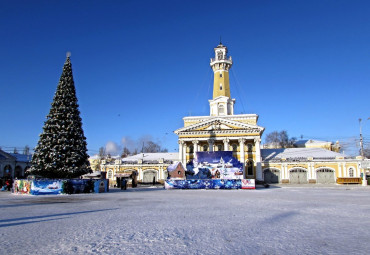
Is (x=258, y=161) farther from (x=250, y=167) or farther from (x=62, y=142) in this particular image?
(x=62, y=142)

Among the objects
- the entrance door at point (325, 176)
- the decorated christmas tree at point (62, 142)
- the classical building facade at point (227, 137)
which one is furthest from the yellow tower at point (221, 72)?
the decorated christmas tree at point (62, 142)

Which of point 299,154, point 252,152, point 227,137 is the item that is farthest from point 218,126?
point 299,154

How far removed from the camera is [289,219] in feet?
34.4

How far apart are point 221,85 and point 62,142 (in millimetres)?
36597

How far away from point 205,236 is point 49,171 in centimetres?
2346

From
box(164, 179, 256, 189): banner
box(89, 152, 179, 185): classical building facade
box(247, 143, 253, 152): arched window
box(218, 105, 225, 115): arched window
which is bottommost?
box(164, 179, 256, 189): banner

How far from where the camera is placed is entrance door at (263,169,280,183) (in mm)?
49031

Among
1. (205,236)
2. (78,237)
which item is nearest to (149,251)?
(205,236)

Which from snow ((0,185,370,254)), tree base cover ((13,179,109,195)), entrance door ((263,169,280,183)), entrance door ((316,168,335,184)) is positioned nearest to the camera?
snow ((0,185,370,254))

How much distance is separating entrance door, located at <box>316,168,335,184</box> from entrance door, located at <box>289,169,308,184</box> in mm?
2010

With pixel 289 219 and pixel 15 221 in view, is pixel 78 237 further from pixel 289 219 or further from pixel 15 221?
pixel 289 219

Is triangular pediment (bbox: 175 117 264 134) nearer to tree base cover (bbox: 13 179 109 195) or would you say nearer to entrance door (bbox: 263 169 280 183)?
entrance door (bbox: 263 169 280 183)

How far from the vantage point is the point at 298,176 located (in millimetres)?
48094

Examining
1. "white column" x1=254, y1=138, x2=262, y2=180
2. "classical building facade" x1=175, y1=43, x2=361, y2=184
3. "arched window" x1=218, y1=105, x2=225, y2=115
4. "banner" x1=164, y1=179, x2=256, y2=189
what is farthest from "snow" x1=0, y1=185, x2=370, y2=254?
"arched window" x1=218, y1=105, x2=225, y2=115
